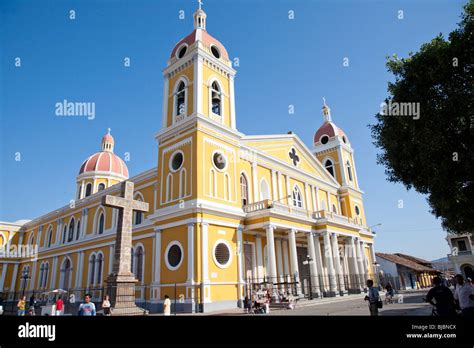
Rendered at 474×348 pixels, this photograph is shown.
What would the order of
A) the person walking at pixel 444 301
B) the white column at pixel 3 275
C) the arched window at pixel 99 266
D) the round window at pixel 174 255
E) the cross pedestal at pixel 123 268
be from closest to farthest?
the person walking at pixel 444 301
the cross pedestal at pixel 123 268
the round window at pixel 174 255
the arched window at pixel 99 266
the white column at pixel 3 275

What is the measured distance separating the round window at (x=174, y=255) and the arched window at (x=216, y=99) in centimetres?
966

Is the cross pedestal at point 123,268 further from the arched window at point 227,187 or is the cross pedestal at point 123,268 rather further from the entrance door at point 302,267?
the entrance door at point 302,267

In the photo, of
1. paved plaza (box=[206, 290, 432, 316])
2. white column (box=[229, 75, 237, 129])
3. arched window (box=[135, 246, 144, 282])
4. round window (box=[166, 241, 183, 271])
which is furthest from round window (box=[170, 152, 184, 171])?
paved plaza (box=[206, 290, 432, 316])

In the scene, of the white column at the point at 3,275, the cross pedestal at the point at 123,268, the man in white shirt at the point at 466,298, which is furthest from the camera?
the white column at the point at 3,275

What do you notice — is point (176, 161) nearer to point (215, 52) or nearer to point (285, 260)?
point (215, 52)

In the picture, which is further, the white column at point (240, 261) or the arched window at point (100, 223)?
the arched window at point (100, 223)

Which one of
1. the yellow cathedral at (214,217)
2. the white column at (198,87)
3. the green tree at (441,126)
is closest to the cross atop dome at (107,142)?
the yellow cathedral at (214,217)

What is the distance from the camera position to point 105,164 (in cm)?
3925

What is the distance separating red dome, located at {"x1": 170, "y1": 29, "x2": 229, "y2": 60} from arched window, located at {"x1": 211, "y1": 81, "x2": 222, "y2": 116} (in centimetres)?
274

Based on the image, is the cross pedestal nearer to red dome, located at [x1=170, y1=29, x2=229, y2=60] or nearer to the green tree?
the green tree

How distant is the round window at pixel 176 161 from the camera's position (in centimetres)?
1992

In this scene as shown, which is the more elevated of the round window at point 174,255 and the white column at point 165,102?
the white column at point 165,102

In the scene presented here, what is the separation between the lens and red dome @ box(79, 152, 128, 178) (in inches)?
1529
